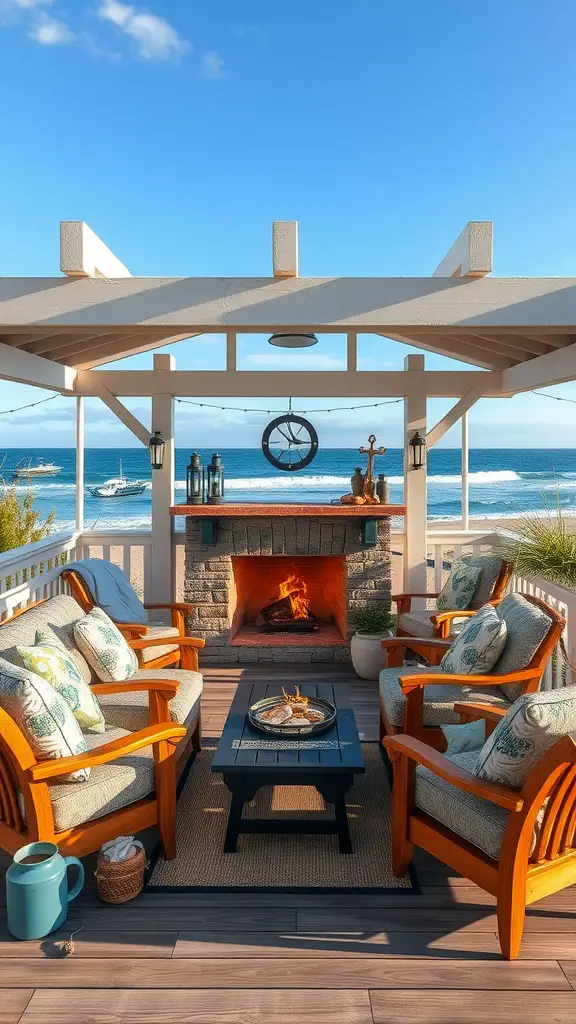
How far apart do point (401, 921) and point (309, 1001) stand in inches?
21.0

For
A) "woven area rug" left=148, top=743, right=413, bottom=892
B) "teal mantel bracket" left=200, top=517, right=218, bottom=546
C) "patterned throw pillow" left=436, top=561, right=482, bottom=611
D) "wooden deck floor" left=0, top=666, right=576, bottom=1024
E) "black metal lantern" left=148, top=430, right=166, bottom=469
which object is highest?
"black metal lantern" left=148, top=430, right=166, bottom=469

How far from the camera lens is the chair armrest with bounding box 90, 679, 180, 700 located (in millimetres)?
3004

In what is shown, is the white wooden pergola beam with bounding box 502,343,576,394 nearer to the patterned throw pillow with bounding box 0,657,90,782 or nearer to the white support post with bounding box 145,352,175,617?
the white support post with bounding box 145,352,175,617

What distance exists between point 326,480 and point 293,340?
18.4m

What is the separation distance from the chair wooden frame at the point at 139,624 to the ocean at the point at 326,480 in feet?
48.3

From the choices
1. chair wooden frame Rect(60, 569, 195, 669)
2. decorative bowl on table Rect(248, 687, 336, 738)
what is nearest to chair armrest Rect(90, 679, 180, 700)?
decorative bowl on table Rect(248, 687, 336, 738)

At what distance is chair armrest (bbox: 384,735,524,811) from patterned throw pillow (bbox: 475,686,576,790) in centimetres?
6

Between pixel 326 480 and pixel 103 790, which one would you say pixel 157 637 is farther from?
pixel 326 480

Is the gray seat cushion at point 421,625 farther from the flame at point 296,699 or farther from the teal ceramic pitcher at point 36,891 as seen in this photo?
the teal ceramic pitcher at point 36,891

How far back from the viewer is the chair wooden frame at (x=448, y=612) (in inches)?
184

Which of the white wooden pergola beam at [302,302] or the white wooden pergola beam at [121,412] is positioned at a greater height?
the white wooden pergola beam at [302,302]

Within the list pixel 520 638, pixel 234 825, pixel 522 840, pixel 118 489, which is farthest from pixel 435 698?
pixel 118 489

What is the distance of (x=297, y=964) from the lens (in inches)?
85.7

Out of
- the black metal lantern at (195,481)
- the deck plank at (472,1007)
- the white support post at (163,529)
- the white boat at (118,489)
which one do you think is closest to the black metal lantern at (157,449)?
the white support post at (163,529)
